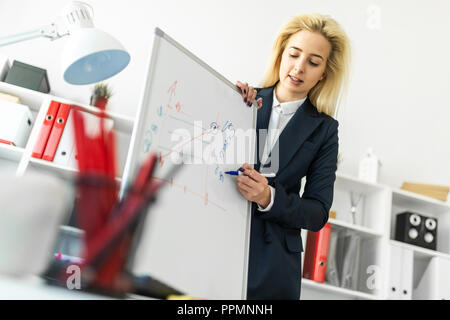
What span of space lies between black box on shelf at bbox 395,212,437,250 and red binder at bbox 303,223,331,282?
1.85 feet

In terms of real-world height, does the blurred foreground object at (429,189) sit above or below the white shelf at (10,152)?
above

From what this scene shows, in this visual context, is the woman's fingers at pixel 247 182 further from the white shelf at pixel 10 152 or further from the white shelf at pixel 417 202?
the white shelf at pixel 417 202

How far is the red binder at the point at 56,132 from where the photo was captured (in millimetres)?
2109

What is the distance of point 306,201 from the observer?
133cm

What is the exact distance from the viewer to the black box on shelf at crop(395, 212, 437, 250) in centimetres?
267

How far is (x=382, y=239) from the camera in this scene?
2.56 meters

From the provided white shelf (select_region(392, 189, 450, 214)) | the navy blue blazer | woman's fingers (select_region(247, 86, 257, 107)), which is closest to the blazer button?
the navy blue blazer

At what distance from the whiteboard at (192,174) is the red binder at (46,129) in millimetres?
1138

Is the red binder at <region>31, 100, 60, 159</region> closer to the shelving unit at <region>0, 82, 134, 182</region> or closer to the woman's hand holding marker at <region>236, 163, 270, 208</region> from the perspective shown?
the shelving unit at <region>0, 82, 134, 182</region>

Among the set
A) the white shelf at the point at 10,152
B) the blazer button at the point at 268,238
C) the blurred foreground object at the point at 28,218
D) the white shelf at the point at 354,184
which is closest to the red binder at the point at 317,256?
the white shelf at the point at 354,184

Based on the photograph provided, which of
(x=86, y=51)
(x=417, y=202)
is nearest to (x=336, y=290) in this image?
(x=417, y=202)

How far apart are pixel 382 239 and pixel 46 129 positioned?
1.89 metres
